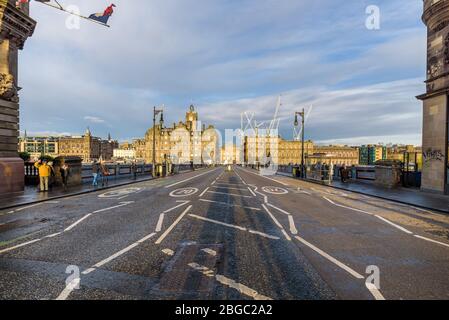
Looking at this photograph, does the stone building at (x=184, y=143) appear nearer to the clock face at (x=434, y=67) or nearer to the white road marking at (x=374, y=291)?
the clock face at (x=434, y=67)

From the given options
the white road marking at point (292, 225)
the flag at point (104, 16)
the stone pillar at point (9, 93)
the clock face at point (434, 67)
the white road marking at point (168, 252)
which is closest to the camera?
the white road marking at point (168, 252)

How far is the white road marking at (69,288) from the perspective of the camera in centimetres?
405

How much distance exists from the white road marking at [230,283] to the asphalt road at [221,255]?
0.02 meters

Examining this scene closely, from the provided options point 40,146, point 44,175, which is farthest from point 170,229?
point 40,146

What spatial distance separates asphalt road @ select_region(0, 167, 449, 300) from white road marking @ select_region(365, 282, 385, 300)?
3cm

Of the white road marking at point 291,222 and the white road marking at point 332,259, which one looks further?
the white road marking at point 291,222

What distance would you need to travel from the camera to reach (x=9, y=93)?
16.8m

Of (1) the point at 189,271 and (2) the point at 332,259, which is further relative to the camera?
(2) the point at 332,259

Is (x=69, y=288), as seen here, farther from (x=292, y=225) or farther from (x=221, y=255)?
(x=292, y=225)

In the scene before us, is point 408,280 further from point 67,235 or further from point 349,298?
point 67,235

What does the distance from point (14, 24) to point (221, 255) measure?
20.2m

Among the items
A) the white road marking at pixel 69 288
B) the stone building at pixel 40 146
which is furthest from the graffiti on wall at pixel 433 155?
the stone building at pixel 40 146

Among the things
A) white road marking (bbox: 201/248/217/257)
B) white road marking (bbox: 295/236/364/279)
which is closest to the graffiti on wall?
white road marking (bbox: 295/236/364/279)

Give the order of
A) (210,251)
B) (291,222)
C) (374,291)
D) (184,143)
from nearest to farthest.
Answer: (374,291), (210,251), (291,222), (184,143)
